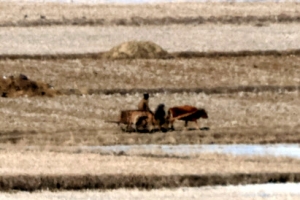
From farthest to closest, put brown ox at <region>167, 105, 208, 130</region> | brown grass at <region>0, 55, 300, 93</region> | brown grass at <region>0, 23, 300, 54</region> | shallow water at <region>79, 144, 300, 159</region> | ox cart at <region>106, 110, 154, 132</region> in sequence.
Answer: brown grass at <region>0, 23, 300, 54</region>
brown grass at <region>0, 55, 300, 93</region>
brown ox at <region>167, 105, 208, 130</region>
ox cart at <region>106, 110, 154, 132</region>
shallow water at <region>79, 144, 300, 159</region>

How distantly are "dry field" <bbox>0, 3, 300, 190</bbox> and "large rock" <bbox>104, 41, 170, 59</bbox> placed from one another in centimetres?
49

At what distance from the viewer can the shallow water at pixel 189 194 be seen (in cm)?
1152

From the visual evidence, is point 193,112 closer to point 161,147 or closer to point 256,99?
point 161,147

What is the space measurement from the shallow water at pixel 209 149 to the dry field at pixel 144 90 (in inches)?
17.9

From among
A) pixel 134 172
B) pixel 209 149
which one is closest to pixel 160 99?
pixel 209 149

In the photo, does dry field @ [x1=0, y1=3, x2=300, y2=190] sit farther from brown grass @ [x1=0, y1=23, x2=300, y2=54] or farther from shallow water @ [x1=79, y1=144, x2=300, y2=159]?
shallow water @ [x1=79, y1=144, x2=300, y2=159]

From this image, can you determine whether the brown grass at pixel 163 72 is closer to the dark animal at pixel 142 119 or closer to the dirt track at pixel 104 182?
the dark animal at pixel 142 119

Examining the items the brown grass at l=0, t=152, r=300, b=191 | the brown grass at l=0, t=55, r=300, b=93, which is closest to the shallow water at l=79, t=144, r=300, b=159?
the brown grass at l=0, t=152, r=300, b=191

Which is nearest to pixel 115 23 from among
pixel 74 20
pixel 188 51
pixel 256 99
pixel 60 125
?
pixel 74 20

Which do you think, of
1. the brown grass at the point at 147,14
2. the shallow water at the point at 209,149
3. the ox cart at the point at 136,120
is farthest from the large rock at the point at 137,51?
the shallow water at the point at 209,149

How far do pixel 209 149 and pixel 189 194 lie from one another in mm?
4145

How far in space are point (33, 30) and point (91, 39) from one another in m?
2.32

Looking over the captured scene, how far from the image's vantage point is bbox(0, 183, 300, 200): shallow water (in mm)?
11523

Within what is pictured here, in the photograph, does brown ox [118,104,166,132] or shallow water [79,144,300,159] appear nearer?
shallow water [79,144,300,159]
